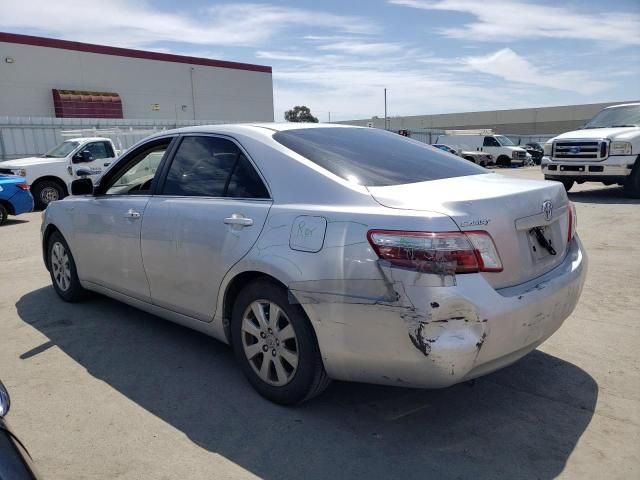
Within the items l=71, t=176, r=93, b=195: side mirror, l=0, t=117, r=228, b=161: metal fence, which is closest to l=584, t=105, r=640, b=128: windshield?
l=71, t=176, r=93, b=195: side mirror

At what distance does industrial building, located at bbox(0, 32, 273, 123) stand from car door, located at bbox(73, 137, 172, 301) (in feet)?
101

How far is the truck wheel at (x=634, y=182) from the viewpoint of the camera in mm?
12070

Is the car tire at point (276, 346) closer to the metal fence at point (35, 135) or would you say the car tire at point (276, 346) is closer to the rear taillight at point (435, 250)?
the rear taillight at point (435, 250)

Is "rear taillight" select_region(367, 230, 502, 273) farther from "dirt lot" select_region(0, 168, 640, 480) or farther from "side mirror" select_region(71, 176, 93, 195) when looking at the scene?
"side mirror" select_region(71, 176, 93, 195)

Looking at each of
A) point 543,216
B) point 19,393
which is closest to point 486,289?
point 543,216

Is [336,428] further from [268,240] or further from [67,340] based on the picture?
[67,340]

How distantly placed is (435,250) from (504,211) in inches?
20.2

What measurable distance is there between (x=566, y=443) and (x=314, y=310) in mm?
1467

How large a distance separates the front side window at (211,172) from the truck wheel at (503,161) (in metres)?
30.2

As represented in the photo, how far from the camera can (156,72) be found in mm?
36625

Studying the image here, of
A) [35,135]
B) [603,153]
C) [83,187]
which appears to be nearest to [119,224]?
[83,187]

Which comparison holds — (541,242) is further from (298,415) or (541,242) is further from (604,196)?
(604,196)

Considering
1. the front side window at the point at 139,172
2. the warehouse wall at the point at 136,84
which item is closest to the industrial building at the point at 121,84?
the warehouse wall at the point at 136,84

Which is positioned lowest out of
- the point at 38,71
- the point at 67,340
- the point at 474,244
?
the point at 67,340
